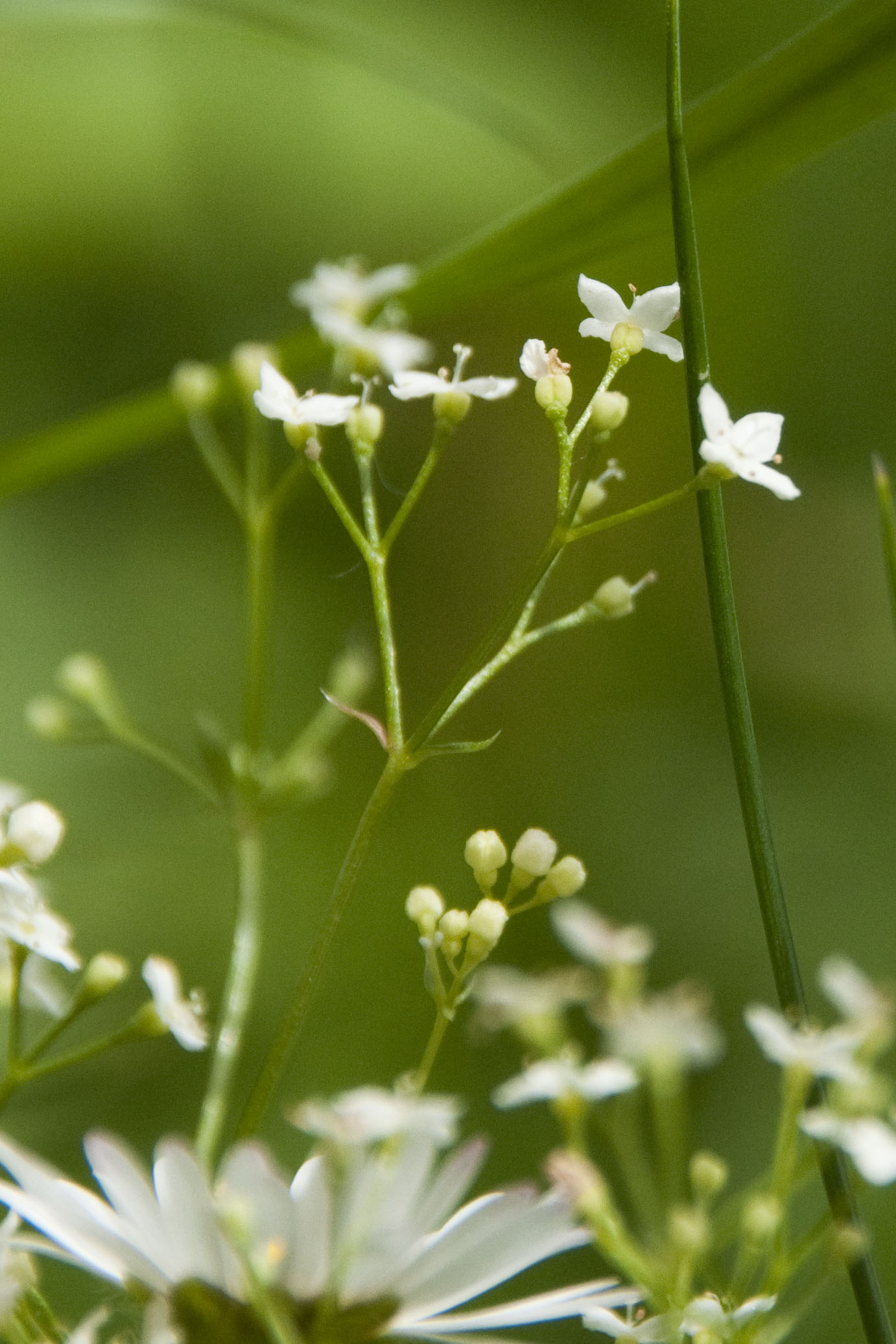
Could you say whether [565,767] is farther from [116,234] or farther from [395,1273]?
[395,1273]

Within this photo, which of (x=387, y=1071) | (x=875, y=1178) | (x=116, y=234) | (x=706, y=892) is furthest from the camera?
(x=116, y=234)

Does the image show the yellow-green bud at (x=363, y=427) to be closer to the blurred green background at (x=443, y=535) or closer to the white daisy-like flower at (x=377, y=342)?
the white daisy-like flower at (x=377, y=342)

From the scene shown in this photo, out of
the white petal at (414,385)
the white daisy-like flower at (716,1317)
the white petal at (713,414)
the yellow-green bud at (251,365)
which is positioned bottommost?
the white daisy-like flower at (716,1317)

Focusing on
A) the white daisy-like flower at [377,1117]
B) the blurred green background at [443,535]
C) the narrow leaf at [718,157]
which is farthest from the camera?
the blurred green background at [443,535]

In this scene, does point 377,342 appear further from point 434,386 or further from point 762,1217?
point 762,1217

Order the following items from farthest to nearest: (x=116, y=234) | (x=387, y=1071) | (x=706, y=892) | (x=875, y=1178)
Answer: (x=116, y=234)
(x=706, y=892)
(x=387, y=1071)
(x=875, y=1178)

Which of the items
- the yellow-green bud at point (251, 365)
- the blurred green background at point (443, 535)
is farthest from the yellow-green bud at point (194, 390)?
the blurred green background at point (443, 535)

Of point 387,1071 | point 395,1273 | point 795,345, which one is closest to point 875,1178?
point 395,1273
